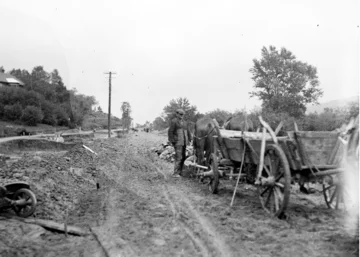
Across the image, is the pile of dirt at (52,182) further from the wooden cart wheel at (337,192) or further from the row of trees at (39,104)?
the row of trees at (39,104)

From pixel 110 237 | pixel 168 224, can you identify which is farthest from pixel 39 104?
pixel 110 237

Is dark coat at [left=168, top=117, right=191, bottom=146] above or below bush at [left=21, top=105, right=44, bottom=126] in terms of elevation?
below

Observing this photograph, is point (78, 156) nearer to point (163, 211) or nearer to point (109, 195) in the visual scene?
point (109, 195)

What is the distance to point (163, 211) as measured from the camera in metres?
5.65

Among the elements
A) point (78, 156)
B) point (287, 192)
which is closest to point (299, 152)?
point (287, 192)

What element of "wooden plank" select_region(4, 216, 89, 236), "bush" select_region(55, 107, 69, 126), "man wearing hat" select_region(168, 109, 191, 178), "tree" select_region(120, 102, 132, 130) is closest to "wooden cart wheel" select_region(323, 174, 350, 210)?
"wooden plank" select_region(4, 216, 89, 236)

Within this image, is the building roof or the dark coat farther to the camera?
the building roof

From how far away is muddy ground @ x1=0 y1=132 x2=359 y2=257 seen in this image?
12.6ft

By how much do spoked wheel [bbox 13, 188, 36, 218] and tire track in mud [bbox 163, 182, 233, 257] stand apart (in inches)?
88.9

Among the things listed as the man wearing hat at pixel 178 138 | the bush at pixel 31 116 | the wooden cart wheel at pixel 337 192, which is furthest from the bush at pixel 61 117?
the wooden cart wheel at pixel 337 192

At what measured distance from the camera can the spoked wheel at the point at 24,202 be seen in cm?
512

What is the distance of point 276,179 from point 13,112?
43.4 m

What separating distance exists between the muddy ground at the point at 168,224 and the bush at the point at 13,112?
38.1m

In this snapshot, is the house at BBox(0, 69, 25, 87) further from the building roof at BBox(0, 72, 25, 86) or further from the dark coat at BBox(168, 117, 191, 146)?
the dark coat at BBox(168, 117, 191, 146)
